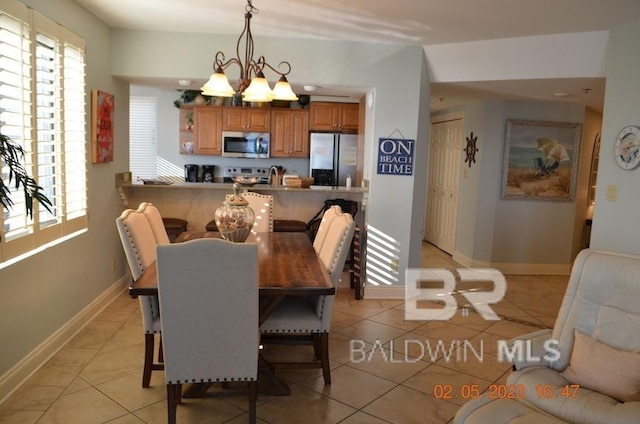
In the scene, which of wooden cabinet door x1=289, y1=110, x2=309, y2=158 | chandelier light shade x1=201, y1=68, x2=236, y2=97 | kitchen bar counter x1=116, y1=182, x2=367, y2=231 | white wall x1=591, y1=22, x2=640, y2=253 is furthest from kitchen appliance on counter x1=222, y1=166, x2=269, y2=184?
white wall x1=591, y1=22, x2=640, y2=253

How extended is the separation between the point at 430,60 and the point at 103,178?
326 cm

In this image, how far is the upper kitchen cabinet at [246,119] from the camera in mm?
7055

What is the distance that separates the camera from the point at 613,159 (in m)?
3.52

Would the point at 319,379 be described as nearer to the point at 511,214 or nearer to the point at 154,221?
the point at 154,221

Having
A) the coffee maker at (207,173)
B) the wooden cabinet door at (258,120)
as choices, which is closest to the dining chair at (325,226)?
the wooden cabinet door at (258,120)

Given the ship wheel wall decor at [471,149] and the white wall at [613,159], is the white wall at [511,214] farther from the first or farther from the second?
the white wall at [613,159]

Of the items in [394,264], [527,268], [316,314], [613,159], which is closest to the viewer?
[316,314]

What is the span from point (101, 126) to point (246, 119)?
10.6 feet

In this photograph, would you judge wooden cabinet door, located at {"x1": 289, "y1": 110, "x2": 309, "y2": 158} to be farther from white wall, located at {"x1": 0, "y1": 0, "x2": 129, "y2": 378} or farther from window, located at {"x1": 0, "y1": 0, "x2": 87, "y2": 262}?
window, located at {"x1": 0, "y1": 0, "x2": 87, "y2": 262}

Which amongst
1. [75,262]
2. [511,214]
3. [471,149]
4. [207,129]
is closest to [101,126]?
[75,262]

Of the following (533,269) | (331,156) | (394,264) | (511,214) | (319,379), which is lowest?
(319,379)

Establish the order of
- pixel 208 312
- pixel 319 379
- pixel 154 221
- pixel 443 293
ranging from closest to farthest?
pixel 208 312 → pixel 319 379 → pixel 154 221 → pixel 443 293

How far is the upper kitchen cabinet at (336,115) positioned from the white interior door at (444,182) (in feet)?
4.88

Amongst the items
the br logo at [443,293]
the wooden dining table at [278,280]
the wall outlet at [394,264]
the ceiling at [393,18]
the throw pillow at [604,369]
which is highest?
the ceiling at [393,18]
